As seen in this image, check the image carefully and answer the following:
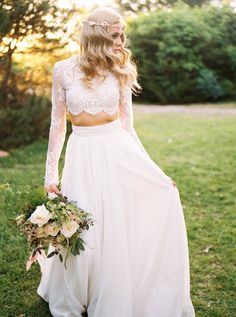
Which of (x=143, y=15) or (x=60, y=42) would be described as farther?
(x=143, y=15)

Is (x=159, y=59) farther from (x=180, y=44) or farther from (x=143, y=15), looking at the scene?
(x=143, y=15)

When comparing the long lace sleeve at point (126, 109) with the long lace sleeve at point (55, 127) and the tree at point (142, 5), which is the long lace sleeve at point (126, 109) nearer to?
the long lace sleeve at point (55, 127)

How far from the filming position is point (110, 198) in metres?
3.73

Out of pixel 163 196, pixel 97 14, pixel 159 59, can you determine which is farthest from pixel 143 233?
pixel 159 59

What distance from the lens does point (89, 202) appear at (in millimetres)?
3721

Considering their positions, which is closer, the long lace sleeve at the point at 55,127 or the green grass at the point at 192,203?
the long lace sleeve at the point at 55,127

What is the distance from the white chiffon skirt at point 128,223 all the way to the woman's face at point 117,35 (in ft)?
1.89

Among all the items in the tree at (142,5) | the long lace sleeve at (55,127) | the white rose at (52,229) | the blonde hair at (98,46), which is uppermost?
the tree at (142,5)

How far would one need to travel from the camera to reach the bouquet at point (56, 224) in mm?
3412

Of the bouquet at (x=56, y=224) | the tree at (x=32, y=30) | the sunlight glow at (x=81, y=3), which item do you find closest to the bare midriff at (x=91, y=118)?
the bouquet at (x=56, y=224)

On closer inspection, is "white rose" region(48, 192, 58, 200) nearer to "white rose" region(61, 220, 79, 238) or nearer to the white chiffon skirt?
the white chiffon skirt

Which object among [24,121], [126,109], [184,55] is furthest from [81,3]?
[184,55]

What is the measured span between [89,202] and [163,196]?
23.2 inches

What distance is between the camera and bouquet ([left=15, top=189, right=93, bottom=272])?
3.41 meters
